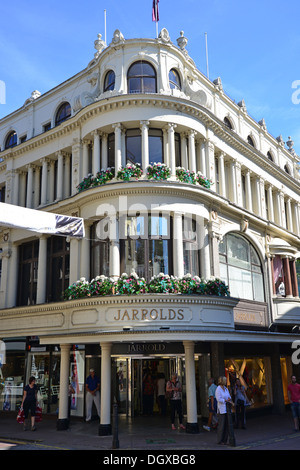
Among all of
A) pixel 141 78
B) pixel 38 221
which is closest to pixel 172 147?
pixel 141 78

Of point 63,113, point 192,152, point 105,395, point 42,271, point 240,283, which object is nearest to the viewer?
point 105,395

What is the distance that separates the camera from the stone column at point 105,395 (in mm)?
15000

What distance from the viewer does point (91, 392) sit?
56.7 ft

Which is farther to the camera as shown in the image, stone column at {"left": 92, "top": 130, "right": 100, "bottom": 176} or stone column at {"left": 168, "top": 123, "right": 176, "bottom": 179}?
stone column at {"left": 92, "top": 130, "right": 100, "bottom": 176}

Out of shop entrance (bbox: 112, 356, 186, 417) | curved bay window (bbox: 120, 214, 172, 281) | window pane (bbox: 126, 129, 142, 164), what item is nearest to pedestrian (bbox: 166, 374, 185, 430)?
shop entrance (bbox: 112, 356, 186, 417)

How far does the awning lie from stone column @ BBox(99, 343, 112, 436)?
14.6ft

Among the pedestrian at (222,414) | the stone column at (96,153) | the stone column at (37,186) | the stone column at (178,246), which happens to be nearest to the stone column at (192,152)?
the stone column at (178,246)

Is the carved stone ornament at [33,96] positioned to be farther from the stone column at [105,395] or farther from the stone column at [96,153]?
the stone column at [105,395]

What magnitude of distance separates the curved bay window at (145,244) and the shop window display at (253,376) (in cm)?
535

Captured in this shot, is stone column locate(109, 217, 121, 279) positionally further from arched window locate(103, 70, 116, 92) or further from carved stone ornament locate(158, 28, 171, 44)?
carved stone ornament locate(158, 28, 171, 44)

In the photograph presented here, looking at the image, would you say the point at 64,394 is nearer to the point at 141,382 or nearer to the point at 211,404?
the point at 141,382

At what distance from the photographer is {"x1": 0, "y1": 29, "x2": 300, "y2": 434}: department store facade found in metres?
16.6

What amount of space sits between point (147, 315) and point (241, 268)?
799 centimetres
